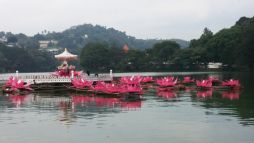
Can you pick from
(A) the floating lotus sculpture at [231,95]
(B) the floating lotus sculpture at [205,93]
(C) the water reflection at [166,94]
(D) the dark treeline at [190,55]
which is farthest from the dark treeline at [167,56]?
(A) the floating lotus sculpture at [231,95]

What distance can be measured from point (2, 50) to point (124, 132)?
160m

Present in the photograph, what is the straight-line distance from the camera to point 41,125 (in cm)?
2839

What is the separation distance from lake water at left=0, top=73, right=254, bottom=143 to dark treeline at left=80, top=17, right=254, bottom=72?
73.0 meters

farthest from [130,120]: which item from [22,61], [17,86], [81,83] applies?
[22,61]

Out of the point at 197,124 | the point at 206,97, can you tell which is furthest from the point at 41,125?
the point at 206,97

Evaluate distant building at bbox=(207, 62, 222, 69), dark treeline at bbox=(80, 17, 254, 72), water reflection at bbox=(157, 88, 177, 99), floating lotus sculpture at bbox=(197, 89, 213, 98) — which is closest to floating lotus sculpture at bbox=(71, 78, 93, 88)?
water reflection at bbox=(157, 88, 177, 99)

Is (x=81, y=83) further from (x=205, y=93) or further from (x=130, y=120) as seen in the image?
(x=130, y=120)

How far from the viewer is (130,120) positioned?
29641 millimetres

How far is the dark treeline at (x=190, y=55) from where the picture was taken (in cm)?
11594

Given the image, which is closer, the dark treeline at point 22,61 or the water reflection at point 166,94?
the water reflection at point 166,94

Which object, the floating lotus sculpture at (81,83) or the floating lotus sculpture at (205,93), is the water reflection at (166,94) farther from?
the floating lotus sculpture at (81,83)

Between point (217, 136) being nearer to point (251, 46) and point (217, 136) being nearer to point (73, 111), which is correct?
point (73, 111)

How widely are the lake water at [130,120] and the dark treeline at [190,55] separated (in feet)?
240

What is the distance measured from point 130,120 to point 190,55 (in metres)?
113
